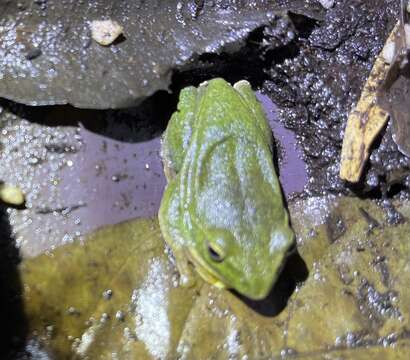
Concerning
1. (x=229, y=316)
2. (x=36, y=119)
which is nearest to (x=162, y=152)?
(x=36, y=119)

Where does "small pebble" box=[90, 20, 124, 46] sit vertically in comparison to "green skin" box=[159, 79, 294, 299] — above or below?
above

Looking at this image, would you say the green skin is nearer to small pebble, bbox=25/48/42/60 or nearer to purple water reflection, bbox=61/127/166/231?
purple water reflection, bbox=61/127/166/231

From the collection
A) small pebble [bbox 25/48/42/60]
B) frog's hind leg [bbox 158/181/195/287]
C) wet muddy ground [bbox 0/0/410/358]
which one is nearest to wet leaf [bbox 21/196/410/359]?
frog's hind leg [bbox 158/181/195/287]

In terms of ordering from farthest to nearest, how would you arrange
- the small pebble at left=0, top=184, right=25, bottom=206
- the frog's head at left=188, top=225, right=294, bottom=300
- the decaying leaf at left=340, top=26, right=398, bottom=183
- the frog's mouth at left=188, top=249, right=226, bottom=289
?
the decaying leaf at left=340, top=26, right=398, bottom=183 → the small pebble at left=0, top=184, right=25, bottom=206 → the frog's mouth at left=188, top=249, right=226, bottom=289 → the frog's head at left=188, top=225, right=294, bottom=300

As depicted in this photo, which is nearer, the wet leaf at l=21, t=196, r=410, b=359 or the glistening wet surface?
the wet leaf at l=21, t=196, r=410, b=359

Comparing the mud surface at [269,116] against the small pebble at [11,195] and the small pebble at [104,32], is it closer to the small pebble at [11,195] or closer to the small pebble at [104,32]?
the small pebble at [11,195]

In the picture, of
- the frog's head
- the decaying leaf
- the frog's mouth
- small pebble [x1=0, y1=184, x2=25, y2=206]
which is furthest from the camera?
the decaying leaf

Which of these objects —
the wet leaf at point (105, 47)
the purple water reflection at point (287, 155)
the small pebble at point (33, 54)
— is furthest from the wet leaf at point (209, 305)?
the small pebble at point (33, 54)

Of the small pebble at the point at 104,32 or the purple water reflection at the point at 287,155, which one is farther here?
the purple water reflection at the point at 287,155
